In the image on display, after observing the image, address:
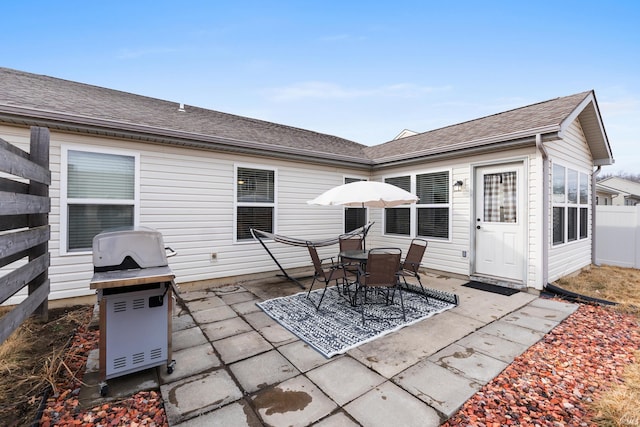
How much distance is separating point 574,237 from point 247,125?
25.0 ft

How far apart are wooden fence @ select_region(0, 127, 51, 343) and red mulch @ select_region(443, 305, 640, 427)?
3347 millimetres

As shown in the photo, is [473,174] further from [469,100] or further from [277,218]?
[469,100]

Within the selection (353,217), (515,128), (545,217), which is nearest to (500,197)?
(545,217)

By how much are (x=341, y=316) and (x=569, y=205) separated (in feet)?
17.4

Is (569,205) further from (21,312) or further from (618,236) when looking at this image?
(21,312)

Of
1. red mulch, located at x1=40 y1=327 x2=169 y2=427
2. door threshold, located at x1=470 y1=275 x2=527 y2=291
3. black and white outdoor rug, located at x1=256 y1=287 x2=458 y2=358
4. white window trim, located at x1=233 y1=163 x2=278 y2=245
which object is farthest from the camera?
white window trim, located at x1=233 y1=163 x2=278 y2=245

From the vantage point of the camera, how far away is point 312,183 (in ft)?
20.4

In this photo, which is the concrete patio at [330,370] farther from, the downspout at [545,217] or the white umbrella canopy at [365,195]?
the white umbrella canopy at [365,195]

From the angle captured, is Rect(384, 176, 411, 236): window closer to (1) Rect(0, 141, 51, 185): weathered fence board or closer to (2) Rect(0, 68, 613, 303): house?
(2) Rect(0, 68, 613, 303): house

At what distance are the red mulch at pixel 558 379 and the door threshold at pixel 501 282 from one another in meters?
1.31

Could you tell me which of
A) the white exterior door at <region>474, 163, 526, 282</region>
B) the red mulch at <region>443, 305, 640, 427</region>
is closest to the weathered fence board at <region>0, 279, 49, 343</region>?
the red mulch at <region>443, 305, 640, 427</region>

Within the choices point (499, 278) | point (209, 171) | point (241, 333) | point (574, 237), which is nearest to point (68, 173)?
point (209, 171)

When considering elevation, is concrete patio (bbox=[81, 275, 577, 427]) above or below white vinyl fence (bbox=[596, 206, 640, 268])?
below

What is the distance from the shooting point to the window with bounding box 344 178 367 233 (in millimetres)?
6873
